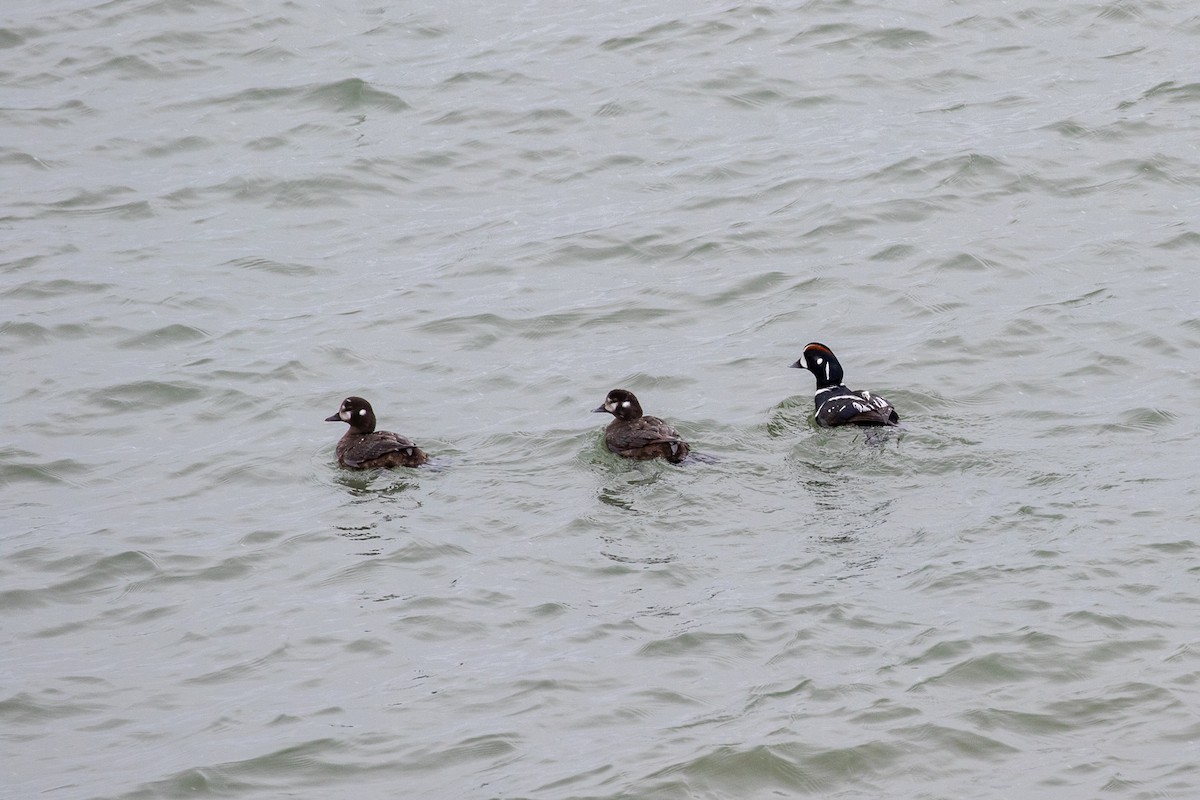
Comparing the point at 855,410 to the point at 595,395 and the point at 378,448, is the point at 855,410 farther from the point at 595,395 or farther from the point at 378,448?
the point at 378,448

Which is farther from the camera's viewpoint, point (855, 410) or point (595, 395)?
point (595, 395)

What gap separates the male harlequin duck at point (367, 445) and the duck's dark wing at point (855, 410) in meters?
3.13

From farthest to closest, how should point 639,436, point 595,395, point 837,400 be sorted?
point 595,395 < point 837,400 < point 639,436

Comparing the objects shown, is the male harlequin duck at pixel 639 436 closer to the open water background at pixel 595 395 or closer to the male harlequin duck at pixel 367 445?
the open water background at pixel 595 395

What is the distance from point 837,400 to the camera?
40.4ft

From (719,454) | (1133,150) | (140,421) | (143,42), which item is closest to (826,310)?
(719,454)

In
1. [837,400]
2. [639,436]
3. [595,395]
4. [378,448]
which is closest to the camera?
[639,436]

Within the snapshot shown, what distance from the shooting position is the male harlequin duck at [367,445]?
12.0m

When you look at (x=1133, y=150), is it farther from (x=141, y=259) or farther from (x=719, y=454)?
(x=141, y=259)

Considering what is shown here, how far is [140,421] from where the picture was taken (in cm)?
1339

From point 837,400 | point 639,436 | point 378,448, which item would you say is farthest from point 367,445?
point 837,400

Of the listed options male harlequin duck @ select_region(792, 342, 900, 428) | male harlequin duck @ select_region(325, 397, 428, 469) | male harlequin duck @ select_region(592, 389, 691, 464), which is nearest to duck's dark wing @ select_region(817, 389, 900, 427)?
male harlequin duck @ select_region(792, 342, 900, 428)

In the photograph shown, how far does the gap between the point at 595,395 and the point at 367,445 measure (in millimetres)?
2131

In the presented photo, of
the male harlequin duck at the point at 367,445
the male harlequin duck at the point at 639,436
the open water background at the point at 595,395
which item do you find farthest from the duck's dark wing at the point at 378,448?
the male harlequin duck at the point at 639,436
